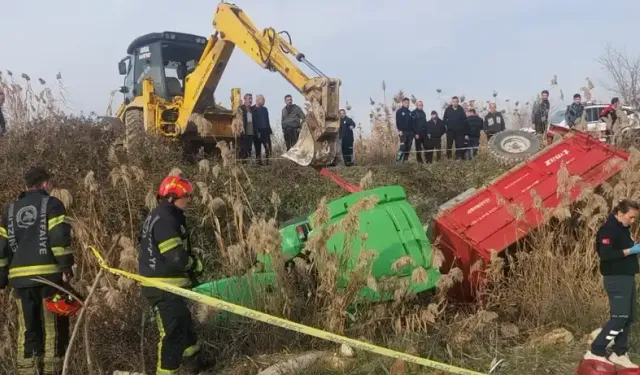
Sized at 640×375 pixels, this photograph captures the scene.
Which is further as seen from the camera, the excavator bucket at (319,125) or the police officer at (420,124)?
the police officer at (420,124)

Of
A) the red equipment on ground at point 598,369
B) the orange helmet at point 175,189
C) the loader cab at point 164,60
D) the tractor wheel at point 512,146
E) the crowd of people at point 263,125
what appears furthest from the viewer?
the crowd of people at point 263,125

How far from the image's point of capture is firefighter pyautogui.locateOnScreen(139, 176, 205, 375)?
4852mm

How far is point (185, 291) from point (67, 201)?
219 centimetres

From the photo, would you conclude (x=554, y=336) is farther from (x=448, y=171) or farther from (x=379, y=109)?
(x=379, y=109)

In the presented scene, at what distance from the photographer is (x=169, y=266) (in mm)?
4863

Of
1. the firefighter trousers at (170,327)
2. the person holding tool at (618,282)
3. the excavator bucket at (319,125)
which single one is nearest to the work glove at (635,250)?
the person holding tool at (618,282)

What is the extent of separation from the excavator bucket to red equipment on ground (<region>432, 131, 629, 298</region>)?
2561 millimetres

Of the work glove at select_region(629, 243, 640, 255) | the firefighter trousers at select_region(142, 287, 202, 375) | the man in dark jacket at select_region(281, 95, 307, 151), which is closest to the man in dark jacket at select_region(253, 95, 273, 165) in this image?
the man in dark jacket at select_region(281, 95, 307, 151)

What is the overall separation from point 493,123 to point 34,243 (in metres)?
11.3

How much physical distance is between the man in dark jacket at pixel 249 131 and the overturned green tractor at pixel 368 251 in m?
6.28

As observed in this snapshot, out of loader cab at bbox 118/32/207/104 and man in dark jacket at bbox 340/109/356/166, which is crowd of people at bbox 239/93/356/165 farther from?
loader cab at bbox 118/32/207/104

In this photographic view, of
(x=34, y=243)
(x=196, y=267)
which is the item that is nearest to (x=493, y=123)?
(x=196, y=267)

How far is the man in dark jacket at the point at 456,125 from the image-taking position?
1377cm

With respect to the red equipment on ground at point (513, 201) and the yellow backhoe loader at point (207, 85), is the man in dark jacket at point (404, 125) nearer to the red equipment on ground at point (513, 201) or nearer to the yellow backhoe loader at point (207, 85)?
the yellow backhoe loader at point (207, 85)
